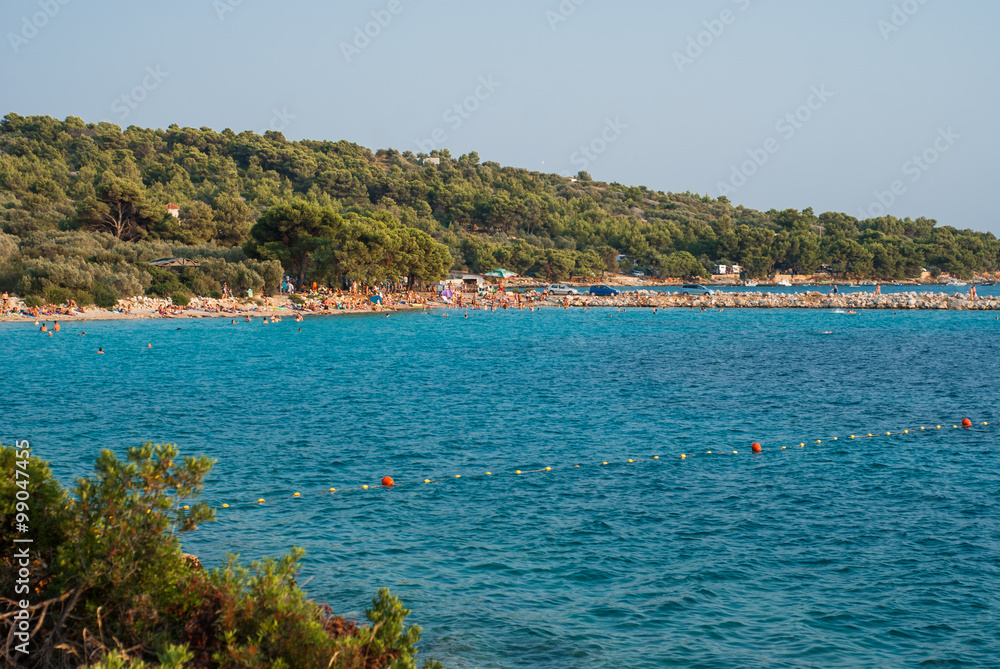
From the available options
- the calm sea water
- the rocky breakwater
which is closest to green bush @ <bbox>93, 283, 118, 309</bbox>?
the calm sea water

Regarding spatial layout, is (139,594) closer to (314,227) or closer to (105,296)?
(105,296)

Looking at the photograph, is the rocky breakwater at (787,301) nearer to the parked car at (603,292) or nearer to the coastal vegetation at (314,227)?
the parked car at (603,292)

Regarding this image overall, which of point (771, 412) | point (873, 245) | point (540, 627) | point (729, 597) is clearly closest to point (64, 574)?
point (540, 627)

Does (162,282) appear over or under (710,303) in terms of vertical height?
over

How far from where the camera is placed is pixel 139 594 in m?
6.36

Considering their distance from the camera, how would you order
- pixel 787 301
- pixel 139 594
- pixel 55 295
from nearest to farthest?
pixel 139 594 < pixel 55 295 < pixel 787 301

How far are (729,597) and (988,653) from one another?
3.03m

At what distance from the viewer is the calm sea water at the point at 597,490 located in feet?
33.7

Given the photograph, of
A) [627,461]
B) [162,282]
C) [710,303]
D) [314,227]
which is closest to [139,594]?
[627,461]

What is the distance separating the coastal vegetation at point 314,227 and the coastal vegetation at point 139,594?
184ft

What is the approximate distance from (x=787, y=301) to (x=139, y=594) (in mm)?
89798

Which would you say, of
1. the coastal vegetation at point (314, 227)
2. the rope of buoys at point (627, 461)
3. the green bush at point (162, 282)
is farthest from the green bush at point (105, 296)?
the rope of buoys at point (627, 461)

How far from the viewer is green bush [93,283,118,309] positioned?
57.2m

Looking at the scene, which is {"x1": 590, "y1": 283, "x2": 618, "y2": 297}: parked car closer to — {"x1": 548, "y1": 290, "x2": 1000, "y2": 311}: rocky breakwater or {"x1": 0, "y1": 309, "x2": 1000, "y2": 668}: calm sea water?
{"x1": 548, "y1": 290, "x2": 1000, "y2": 311}: rocky breakwater
